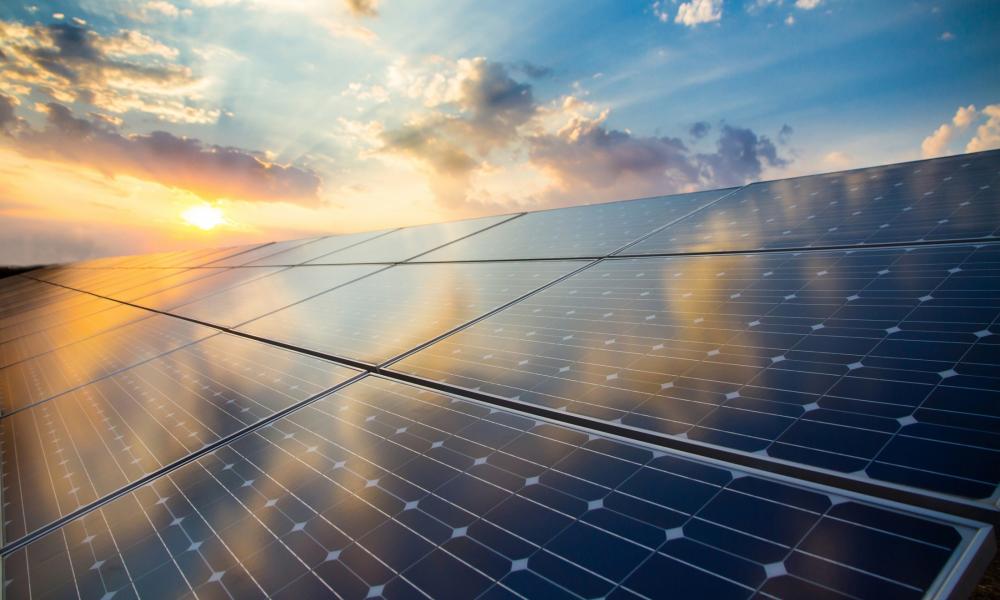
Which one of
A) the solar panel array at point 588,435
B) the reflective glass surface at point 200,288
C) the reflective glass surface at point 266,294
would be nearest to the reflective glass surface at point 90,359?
the solar panel array at point 588,435

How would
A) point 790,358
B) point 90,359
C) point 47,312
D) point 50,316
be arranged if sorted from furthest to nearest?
1. point 47,312
2. point 50,316
3. point 90,359
4. point 790,358

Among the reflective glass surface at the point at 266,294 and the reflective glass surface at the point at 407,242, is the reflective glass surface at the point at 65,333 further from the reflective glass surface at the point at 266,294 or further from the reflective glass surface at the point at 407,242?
the reflective glass surface at the point at 407,242

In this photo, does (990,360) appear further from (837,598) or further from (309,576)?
(309,576)

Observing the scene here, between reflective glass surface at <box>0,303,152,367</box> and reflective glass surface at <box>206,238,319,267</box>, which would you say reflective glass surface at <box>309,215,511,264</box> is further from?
reflective glass surface at <box>206,238,319,267</box>

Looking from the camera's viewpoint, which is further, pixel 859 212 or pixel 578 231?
pixel 578 231

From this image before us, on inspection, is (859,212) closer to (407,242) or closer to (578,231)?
(578,231)

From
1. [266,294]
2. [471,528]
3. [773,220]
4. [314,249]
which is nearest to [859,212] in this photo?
[773,220]

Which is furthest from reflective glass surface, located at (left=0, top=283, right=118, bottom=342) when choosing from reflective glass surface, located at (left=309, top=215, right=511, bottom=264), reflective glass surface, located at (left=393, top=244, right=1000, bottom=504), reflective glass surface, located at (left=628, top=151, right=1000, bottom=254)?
reflective glass surface, located at (left=628, top=151, right=1000, bottom=254)
